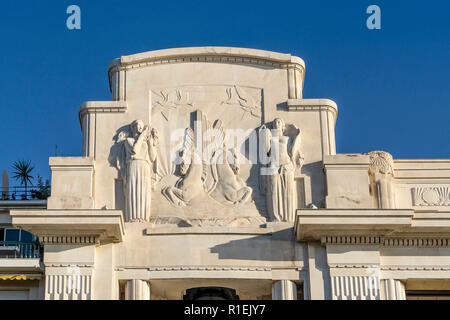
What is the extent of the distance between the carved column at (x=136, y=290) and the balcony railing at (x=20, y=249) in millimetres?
4078

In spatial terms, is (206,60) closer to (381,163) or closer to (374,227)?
(381,163)

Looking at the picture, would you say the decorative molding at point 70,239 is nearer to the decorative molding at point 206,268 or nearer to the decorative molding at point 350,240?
the decorative molding at point 206,268

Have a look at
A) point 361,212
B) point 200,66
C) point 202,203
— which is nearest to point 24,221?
point 202,203

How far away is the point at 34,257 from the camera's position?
115ft

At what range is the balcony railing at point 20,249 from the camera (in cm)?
3553

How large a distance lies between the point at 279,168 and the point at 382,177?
365cm

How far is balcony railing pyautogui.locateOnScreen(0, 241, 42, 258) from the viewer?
35531 mm

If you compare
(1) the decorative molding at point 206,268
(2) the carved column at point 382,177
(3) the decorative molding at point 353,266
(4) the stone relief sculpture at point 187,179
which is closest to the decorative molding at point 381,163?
(2) the carved column at point 382,177

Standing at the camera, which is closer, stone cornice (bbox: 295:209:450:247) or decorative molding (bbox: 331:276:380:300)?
stone cornice (bbox: 295:209:450:247)

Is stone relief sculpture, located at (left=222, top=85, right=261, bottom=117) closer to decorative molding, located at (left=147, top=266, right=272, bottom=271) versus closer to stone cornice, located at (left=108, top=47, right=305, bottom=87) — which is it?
stone cornice, located at (left=108, top=47, right=305, bottom=87)

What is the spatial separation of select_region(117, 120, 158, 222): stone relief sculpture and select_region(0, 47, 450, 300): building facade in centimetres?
5

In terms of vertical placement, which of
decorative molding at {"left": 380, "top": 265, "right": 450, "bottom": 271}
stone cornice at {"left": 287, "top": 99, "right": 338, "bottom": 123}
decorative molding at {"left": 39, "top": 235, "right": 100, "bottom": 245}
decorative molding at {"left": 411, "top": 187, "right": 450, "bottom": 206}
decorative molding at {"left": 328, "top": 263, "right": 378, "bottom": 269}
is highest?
stone cornice at {"left": 287, "top": 99, "right": 338, "bottom": 123}

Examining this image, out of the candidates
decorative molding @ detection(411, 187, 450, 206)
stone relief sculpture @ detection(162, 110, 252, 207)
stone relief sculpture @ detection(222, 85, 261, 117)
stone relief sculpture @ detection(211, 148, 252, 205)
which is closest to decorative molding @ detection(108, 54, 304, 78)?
stone relief sculpture @ detection(222, 85, 261, 117)
